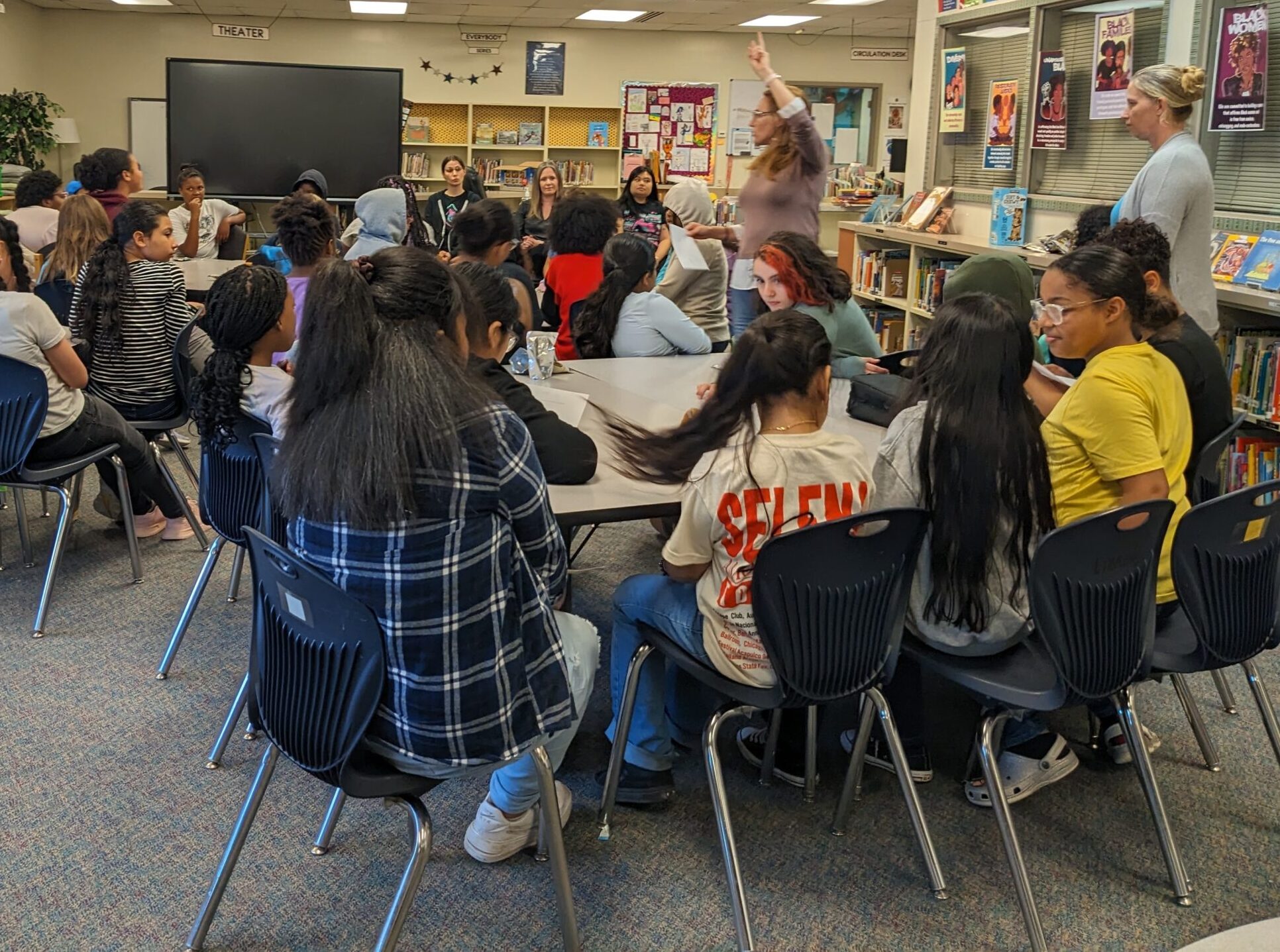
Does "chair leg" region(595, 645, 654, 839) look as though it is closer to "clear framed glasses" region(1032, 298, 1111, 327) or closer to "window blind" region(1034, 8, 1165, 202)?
"clear framed glasses" region(1032, 298, 1111, 327)

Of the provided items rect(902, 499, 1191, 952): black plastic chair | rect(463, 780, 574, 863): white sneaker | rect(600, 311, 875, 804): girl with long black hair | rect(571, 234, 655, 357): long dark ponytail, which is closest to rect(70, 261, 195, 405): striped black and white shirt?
rect(571, 234, 655, 357): long dark ponytail

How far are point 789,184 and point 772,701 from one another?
2.85 m

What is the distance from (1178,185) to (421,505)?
309 cm

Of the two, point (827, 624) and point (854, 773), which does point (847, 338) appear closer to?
point (854, 773)

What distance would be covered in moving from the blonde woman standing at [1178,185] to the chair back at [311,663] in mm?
3125

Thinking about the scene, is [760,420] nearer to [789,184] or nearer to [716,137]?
[789,184]

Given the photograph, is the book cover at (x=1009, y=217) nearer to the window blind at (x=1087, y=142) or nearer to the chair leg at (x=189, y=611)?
the window blind at (x=1087, y=142)

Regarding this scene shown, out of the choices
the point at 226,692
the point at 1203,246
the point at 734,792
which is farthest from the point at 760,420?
the point at 1203,246

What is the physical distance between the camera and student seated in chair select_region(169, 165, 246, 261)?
22.6 ft

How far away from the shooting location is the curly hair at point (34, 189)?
5852 mm

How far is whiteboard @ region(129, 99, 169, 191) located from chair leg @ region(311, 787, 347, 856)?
10.0 metres

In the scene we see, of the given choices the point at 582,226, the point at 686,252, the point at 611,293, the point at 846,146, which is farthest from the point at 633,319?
the point at 846,146

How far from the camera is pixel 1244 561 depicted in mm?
2195

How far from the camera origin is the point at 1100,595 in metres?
2.04
